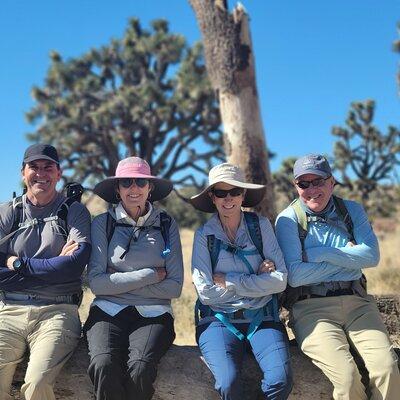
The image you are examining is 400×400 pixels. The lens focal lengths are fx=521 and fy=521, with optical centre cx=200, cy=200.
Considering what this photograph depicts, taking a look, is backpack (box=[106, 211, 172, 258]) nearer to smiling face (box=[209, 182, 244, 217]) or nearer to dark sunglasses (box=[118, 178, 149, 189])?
dark sunglasses (box=[118, 178, 149, 189])

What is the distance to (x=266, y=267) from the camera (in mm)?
3367

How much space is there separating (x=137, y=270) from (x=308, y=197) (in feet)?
4.17

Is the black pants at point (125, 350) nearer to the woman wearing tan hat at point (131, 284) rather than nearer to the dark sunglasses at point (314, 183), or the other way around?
the woman wearing tan hat at point (131, 284)

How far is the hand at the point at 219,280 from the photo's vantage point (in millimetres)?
3359

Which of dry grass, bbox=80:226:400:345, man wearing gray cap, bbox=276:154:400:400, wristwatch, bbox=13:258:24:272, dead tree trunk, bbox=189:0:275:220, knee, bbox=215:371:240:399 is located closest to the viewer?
knee, bbox=215:371:240:399

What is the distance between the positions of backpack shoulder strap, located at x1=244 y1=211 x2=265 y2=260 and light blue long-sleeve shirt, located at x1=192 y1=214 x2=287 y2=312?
21 mm

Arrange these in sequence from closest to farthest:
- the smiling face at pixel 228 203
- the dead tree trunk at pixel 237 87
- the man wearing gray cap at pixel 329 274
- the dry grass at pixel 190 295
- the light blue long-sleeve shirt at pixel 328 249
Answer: the man wearing gray cap at pixel 329 274
the light blue long-sleeve shirt at pixel 328 249
the smiling face at pixel 228 203
the dry grass at pixel 190 295
the dead tree trunk at pixel 237 87

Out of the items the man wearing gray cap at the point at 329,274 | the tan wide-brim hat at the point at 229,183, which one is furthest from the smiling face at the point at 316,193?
the tan wide-brim hat at the point at 229,183

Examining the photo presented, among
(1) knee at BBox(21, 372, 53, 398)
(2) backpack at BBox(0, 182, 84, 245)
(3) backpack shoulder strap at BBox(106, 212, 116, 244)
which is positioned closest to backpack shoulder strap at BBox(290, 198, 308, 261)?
(3) backpack shoulder strap at BBox(106, 212, 116, 244)

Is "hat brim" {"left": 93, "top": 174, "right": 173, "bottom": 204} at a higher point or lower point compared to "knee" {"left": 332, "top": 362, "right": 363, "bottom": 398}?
higher

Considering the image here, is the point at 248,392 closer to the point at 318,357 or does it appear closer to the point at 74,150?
the point at 318,357

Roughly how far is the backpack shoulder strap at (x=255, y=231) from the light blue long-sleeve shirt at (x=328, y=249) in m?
0.18

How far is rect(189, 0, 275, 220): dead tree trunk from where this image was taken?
655cm

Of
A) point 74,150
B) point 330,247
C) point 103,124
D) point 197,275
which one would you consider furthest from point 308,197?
point 74,150
